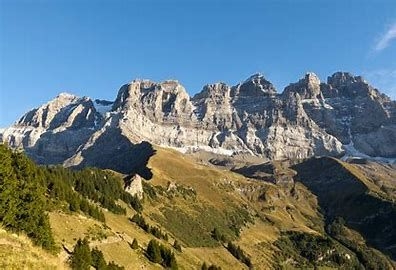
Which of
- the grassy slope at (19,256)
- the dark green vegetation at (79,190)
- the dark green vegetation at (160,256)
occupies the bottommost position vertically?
the dark green vegetation at (160,256)

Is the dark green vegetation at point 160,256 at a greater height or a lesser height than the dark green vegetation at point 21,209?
lesser

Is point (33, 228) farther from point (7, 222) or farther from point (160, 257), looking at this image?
point (160, 257)

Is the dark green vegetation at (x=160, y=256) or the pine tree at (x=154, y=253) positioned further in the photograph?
the dark green vegetation at (x=160, y=256)

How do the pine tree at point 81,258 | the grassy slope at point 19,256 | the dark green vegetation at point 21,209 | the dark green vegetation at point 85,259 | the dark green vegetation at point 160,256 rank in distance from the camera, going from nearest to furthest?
the grassy slope at point 19,256
the dark green vegetation at point 21,209
the pine tree at point 81,258
the dark green vegetation at point 85,259
the dark green vegetation at point 160,256

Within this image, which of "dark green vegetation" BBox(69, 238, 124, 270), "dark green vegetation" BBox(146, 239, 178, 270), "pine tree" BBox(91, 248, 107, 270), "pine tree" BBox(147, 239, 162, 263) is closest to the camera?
"dark green vegetation" BBox(69, 238, 124, 270)

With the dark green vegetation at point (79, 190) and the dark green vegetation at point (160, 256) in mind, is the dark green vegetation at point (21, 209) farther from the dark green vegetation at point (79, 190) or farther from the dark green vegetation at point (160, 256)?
the dark green vegetation at point (160, 256)

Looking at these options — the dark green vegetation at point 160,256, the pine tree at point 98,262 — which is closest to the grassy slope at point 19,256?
the pine tree at point 98,262

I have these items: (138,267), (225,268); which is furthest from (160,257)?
(225,268)

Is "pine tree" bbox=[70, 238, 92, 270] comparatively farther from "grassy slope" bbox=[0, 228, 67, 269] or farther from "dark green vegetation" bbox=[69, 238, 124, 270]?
"grassy slope" bbox=[0, 228, 67, 269]

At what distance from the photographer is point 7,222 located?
56375 millimetres

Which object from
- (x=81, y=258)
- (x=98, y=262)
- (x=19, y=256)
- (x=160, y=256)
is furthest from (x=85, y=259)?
(x=160, y=256)

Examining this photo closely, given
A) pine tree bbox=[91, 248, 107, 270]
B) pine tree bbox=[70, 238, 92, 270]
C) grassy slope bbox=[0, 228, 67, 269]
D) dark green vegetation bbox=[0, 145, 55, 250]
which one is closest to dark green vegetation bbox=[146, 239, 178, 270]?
pine tree bbox=[91, 248, 107, 270]

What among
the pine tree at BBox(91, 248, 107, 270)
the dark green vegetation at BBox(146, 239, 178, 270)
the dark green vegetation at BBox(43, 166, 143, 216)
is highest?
the dark green vegetation at BBox(43, 166, 143, 216)

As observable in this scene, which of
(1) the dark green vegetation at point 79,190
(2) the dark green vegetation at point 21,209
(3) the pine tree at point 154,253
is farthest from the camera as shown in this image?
(1) the dark green vegetation at point 79,190
